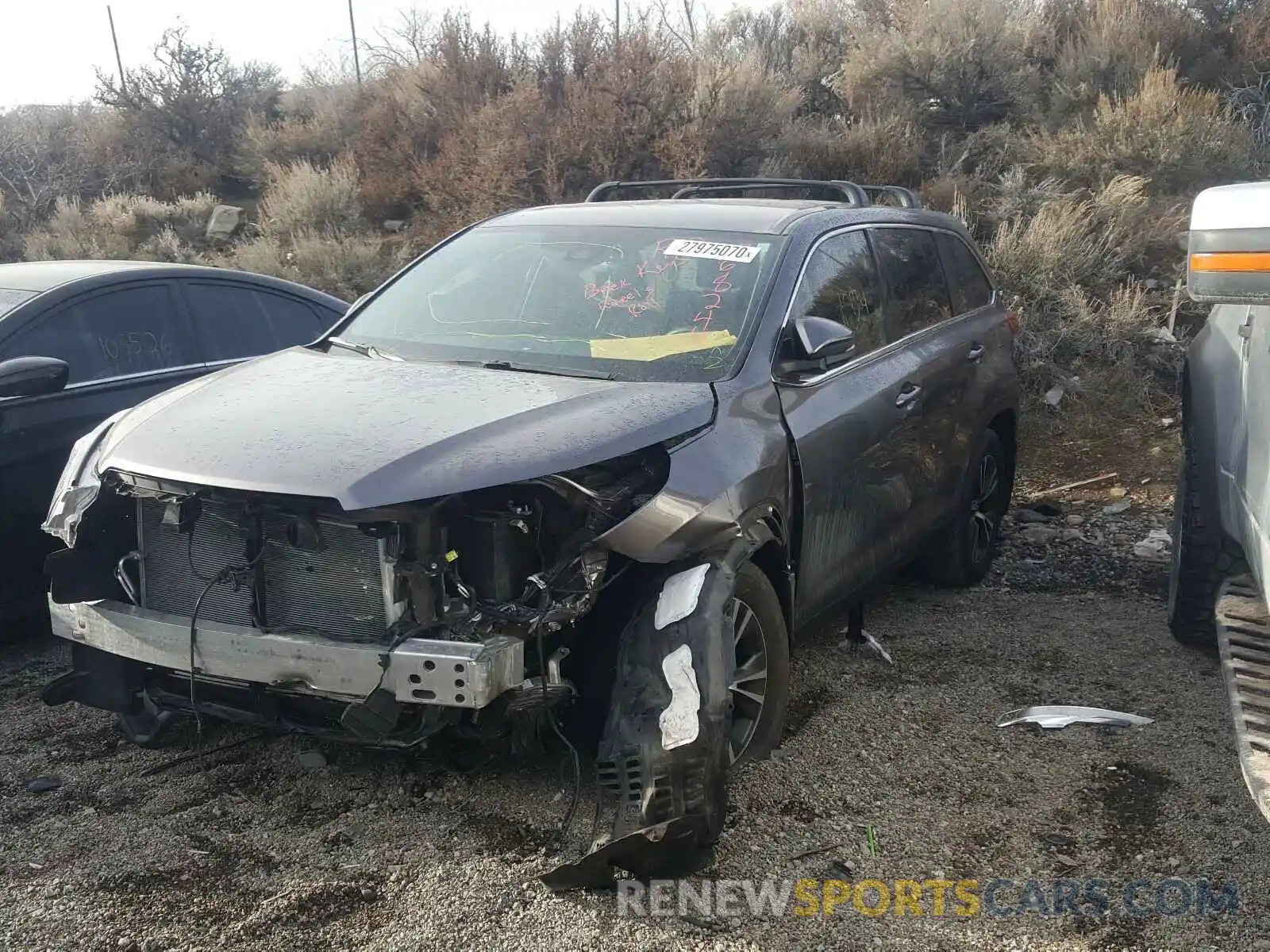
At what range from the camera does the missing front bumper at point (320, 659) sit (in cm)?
287

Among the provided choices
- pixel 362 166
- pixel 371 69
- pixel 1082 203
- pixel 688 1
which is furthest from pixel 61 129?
pixel 1082 203

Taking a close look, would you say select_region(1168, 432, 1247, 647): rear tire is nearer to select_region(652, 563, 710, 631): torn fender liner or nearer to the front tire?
the front tire

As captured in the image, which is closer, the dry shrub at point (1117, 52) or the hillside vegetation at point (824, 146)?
the hillside vegetation at point (824, 146)

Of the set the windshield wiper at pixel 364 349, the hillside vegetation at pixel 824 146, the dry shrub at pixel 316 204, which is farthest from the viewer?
the dry shrub at pixel 316 204

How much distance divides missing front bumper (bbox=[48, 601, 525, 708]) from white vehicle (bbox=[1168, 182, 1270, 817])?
183 cm

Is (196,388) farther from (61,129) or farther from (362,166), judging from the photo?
(61,129)

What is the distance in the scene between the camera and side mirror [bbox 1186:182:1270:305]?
2.67 m

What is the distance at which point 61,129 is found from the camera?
18.8 m

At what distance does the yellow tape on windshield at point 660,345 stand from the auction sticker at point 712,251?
1.33 feet

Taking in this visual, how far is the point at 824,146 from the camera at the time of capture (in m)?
12.2

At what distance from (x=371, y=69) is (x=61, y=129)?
5098 mm

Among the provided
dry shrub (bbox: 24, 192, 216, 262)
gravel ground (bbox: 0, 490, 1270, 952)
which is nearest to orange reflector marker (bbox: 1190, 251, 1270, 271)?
gravel ground (bbox: 0, 490, 1270, 952)

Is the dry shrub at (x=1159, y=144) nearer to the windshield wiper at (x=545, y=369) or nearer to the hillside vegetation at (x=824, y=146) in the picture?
the hillside vegetation at (x=824, y=146)

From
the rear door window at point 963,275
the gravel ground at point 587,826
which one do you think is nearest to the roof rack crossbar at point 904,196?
the rear door window at point 963,275
